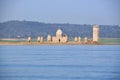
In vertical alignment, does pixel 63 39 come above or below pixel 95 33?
below

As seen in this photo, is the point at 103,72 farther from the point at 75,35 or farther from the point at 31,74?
the point at 75,35

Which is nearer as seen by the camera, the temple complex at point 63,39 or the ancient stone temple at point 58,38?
the ancient stone temple at point 58,38

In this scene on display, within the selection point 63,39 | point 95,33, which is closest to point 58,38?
point 63,39

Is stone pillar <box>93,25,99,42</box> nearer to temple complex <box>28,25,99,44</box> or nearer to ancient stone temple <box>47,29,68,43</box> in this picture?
temple complex <box>28,25,99,44</box>

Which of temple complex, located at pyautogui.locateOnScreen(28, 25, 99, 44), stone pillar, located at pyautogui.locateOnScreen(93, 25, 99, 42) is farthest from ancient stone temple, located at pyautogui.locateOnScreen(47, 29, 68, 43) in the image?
stone pillar, located at pyautogui.locateOnScreen(93, 25, 99, 42)

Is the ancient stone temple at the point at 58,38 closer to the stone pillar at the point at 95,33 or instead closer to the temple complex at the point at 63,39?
the temple complex at the point at 63,39

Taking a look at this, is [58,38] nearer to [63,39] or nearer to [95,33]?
[63,39]

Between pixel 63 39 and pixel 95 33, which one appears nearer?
pixel 63 39

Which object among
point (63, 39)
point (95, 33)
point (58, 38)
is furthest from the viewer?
point (95, 33)

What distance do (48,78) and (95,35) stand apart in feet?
111

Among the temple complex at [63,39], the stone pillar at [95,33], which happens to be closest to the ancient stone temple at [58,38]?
the temple complex at [63,39]

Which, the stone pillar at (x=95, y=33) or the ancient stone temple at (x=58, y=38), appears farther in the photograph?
the stone pillar at (x=95, y=33)

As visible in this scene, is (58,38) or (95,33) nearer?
(58,38)

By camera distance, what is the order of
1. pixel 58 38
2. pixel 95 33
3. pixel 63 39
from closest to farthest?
pixel 58 38, pixel 63 39, pixel 95 33
